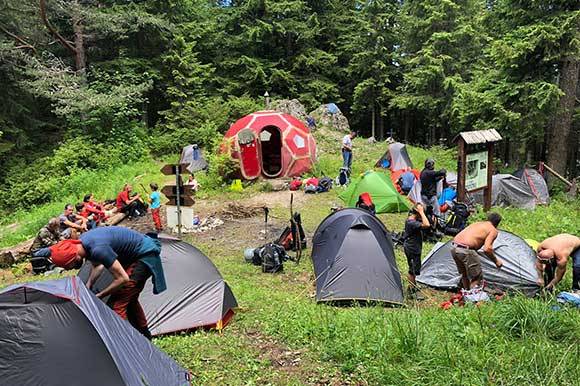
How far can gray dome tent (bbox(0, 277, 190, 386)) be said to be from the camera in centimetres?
346

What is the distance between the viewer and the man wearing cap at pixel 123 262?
4261mm

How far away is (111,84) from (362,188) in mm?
13507

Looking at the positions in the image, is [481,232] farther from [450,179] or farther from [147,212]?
[147,212]

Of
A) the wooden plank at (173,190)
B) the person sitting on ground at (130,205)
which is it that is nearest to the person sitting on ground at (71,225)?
the person sitting on ground at (130,205)

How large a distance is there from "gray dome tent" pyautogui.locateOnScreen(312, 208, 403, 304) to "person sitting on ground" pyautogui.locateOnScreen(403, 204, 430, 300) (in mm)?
298

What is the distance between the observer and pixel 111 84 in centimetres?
2020

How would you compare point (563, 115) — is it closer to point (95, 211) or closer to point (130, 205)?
point (130, 205)

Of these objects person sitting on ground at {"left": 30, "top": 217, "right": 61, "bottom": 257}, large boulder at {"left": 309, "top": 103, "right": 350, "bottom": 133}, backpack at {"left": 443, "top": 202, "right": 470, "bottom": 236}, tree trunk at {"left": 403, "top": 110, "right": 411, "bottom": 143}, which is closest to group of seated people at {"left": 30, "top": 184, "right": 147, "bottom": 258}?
person sitting on ground at {"left": 30, "top": 217, "right": 61, "bottom": 257}

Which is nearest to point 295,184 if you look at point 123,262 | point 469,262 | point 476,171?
point 476,171

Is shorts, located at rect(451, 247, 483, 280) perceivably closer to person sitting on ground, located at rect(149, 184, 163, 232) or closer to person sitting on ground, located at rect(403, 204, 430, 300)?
person sitting on ground, located at rect(403, 204, 430, 300)

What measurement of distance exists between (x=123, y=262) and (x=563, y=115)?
1298 cm

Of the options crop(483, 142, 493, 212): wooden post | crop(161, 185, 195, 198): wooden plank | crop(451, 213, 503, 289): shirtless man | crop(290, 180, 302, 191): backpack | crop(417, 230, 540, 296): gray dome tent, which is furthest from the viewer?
crop(290, 180, 302, 191): backpack

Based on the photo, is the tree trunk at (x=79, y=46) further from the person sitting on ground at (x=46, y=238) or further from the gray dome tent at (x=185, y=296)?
the gray dome tent at (x=185, y=296)

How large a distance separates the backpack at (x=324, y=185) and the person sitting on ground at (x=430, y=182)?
4.83 meters
